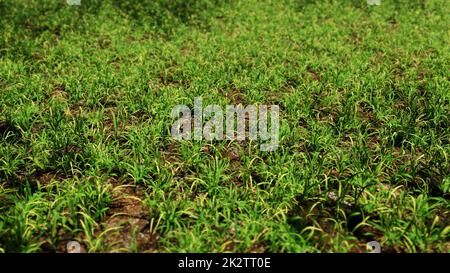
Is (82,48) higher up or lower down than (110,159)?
higher up

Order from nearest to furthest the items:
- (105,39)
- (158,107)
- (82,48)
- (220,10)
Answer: (158,107) → (82,48) → (105,39) → (220,10)

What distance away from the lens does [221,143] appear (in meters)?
4.32

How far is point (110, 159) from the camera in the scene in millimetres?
3902

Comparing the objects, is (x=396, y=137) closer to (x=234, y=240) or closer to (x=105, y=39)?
(x=234, y=240)

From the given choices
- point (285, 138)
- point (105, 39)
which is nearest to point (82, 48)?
point (105, 39)

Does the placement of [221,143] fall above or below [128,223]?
above

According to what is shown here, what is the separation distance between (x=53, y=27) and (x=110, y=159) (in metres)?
5.53

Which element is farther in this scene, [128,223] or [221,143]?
[221,143]

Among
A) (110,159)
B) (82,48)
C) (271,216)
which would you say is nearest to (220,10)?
(82,48)

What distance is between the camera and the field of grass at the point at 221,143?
3119 mm

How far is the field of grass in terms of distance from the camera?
312 cm
